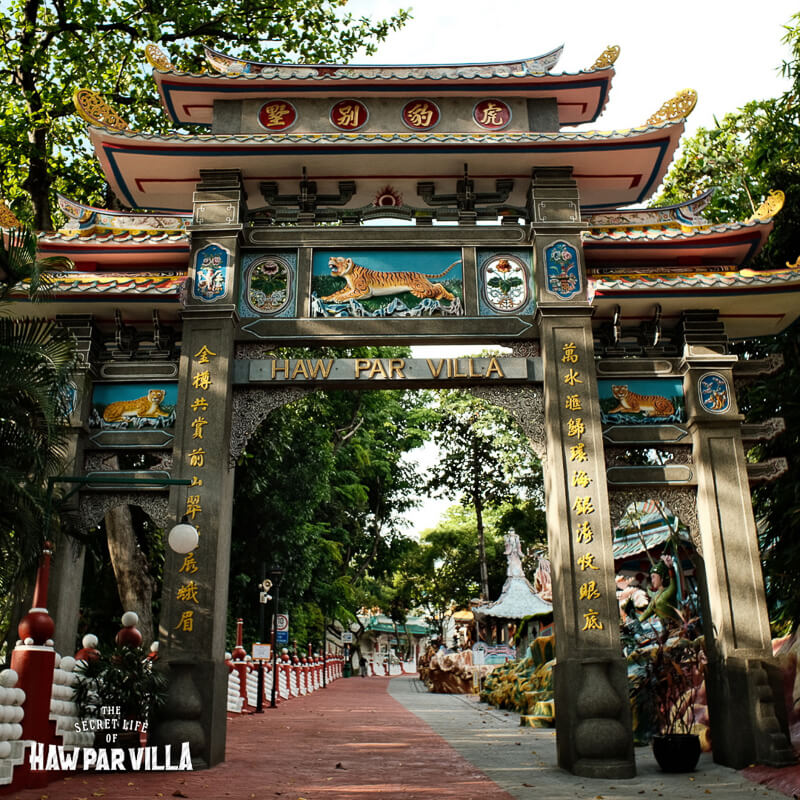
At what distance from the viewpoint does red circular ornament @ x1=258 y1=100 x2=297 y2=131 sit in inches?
365

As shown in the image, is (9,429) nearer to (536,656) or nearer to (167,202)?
(167,202)

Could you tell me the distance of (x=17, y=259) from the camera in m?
6.31

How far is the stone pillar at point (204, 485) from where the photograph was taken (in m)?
7.11

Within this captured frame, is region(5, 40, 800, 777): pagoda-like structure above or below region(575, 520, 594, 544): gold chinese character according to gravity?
above

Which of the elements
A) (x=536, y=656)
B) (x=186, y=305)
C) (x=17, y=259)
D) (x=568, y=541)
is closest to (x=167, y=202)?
(x=186, y=305)

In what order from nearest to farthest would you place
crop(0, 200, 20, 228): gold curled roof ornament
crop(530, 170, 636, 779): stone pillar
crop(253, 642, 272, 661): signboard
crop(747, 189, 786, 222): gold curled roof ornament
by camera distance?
1. crop(530, 170, 636, 779): stone pillar
2. crop(0, 200, 20, 228): gold curled roof ornament
3. crop(747, 189, 786, 222): gold curled roof ornament
4. crop(253, 642, 272, 661): signboard

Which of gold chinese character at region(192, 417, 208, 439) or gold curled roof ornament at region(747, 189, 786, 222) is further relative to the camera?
gold curled roof ornament at region(747, 189, 786, 222)

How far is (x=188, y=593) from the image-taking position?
→ 7418mm

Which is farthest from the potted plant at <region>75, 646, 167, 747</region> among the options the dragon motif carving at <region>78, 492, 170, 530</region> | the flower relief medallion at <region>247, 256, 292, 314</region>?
the flower relief medallion at <region>247, 256, 292, 314</region>

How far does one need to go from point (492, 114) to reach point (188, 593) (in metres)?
6.58

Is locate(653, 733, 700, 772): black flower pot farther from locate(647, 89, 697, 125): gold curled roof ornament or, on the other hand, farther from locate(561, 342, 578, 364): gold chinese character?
locate(647, 89, 697, 125): gold curled roof ornament

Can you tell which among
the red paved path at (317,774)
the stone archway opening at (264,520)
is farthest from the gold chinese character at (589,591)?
the stone archway opening at (264,520)

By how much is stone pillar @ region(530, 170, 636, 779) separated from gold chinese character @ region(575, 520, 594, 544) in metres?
0.01

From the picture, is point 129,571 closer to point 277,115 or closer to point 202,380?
point 202,380
